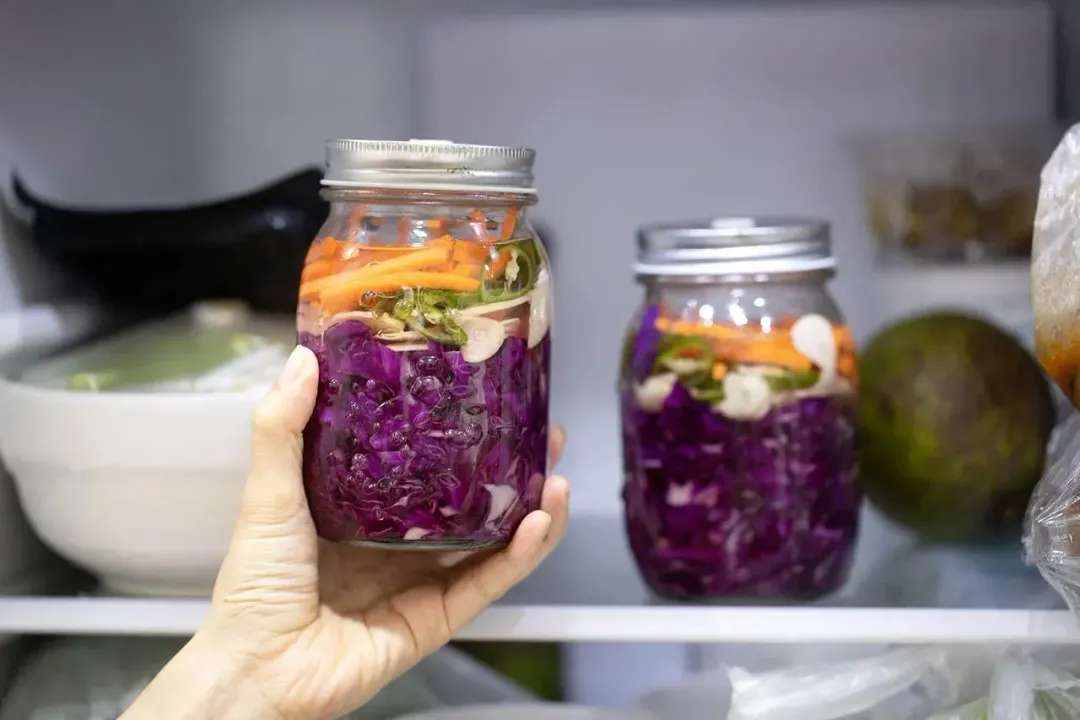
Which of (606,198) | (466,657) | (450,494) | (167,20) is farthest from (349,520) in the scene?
(167,20)

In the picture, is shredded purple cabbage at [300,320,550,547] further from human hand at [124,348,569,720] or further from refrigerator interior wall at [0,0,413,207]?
refrigerator interior wall at [0,0,413,207]

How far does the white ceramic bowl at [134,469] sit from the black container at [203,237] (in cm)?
16

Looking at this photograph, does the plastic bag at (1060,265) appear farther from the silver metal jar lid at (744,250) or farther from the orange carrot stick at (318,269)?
the orange carrot stick at (318,269)

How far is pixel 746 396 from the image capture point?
701 millimetres

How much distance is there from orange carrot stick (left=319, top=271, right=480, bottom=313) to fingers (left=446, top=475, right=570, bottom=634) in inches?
6.1

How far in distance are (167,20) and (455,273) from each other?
0.62 metres

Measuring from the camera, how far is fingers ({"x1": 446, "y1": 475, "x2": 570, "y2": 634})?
61 centimetres

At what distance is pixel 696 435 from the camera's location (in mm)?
721

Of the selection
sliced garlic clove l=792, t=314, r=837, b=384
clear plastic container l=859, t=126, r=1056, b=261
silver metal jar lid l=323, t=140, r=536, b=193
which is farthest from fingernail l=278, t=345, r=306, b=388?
clear plastic container l=859, t=126, r=1056, b=261

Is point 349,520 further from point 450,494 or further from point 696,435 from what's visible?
point 696,435

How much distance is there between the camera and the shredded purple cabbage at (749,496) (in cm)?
71

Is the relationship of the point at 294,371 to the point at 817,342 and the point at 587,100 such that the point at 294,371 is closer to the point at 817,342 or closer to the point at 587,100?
the point at 817,342

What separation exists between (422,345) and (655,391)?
238 millimetres

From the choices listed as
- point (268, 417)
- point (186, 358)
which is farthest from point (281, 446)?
point (186, 358)
